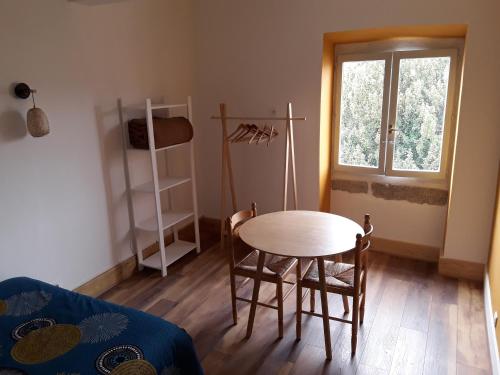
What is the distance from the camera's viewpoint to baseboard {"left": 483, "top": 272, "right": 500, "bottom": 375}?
7.04ft

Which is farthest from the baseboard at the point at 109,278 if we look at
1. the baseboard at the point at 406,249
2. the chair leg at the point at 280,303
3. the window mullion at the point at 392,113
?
the window mullion at the point at 392,113

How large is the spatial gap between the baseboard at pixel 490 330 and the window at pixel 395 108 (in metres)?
1.07

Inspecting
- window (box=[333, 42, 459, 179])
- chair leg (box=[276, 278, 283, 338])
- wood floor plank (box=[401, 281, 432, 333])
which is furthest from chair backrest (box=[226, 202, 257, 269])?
window (box=[333, 42, 459, 179])

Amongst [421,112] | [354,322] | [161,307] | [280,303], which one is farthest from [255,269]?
[421,112]

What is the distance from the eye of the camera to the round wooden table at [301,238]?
2244 millimetres

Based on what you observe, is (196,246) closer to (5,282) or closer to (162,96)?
(162,96)

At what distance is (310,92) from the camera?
3471 millimetres

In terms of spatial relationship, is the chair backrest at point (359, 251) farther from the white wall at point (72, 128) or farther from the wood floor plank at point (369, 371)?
the white wall at point (72, 128)

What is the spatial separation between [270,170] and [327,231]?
4.87 feet

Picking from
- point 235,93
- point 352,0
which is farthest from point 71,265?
point 352,0

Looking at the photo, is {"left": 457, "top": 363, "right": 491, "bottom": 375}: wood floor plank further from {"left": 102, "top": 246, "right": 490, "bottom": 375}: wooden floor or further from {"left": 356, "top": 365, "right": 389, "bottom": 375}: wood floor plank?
{"left": 356, "top": 365, "right": 389, "bottom": 375}: wood floor plank

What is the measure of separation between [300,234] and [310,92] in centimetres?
156

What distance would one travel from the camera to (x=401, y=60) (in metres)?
3.38

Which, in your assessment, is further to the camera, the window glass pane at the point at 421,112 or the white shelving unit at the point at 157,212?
the window glass pane at the point at 421,112
